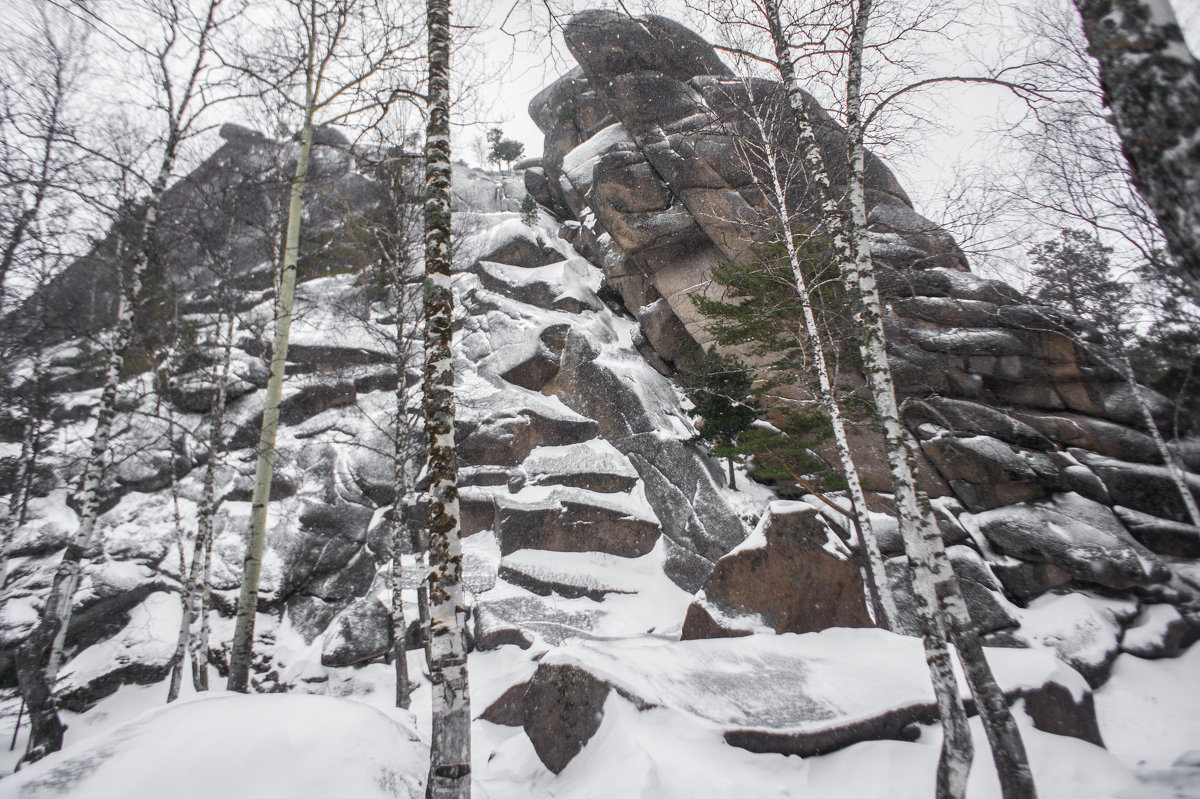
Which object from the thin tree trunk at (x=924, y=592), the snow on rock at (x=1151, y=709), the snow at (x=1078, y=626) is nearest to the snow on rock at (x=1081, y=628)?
the snow at (x=1078, y=626)

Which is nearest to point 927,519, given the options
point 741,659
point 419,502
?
point 741,659

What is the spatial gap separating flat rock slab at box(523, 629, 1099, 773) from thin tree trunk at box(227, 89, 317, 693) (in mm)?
4276

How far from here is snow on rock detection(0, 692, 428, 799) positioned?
3.09 m

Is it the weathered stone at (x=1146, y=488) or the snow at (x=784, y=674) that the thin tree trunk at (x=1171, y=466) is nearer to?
the weathered stone at (x=1146, y=488)

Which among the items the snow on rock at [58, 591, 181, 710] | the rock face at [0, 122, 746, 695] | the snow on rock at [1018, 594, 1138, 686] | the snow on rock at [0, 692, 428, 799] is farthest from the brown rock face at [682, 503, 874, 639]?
the snow on rock at [58, 591, 181, 710]

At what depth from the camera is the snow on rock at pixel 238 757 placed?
309cm

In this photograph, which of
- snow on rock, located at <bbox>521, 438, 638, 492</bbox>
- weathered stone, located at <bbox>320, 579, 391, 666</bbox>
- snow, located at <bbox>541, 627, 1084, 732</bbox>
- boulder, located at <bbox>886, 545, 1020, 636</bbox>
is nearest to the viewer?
snow, located at <bbox>541, 627, 1084, 732</bbox>

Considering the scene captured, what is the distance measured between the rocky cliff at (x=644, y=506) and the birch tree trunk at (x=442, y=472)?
2374 millimetres

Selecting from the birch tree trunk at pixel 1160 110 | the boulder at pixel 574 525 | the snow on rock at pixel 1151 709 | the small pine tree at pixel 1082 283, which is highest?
the small pine tree at pixel 1082 283

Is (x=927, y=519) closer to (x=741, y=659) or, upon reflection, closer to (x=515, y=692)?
(x=741, y=659)

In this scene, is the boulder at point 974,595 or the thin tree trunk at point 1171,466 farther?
the thin tree trunk at point 1171,466

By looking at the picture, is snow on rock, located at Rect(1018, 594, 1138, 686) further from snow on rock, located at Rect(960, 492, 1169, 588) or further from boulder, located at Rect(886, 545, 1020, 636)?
snow on rock, located at Rect(960, 492, 1169, 588)


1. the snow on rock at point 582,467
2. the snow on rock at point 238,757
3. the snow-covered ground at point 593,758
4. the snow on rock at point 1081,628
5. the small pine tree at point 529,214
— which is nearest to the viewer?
the snow on rock at point 238,757

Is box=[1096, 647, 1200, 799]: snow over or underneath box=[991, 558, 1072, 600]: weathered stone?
underneath
